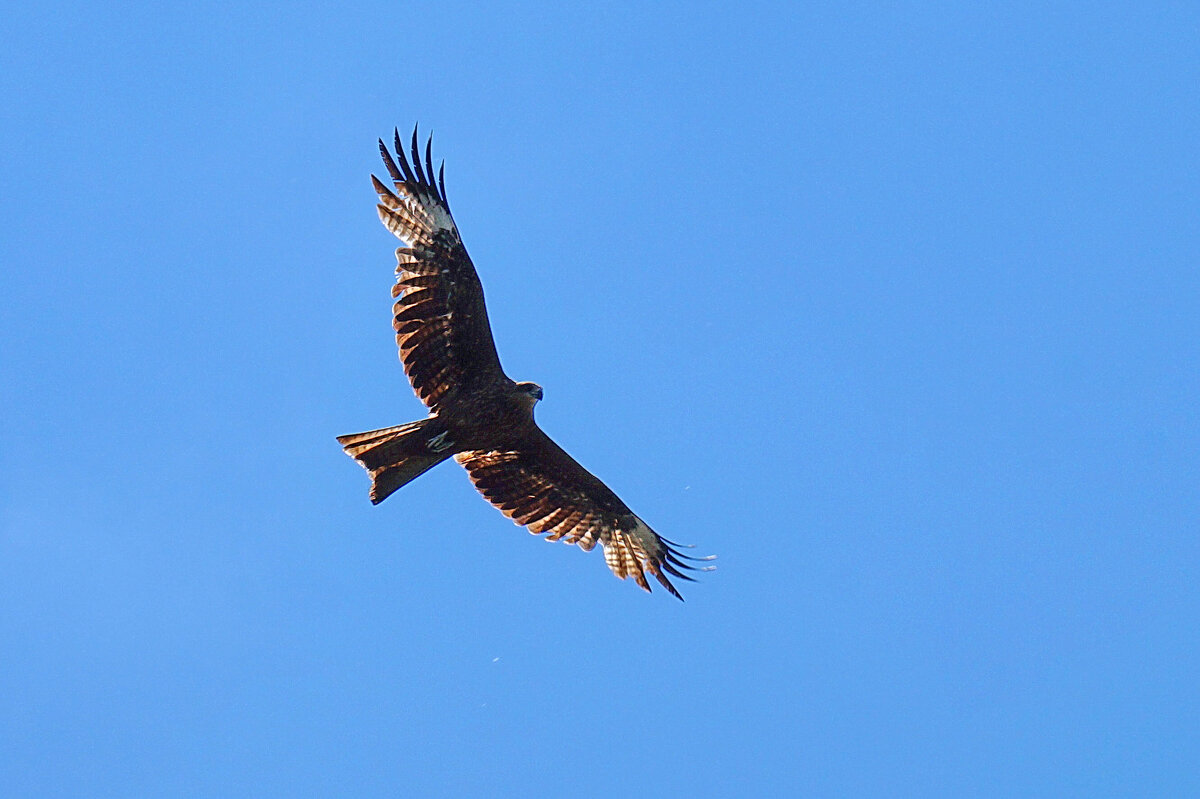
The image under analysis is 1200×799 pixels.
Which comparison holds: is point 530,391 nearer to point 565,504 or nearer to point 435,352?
point 435,352

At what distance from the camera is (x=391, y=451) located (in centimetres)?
1101

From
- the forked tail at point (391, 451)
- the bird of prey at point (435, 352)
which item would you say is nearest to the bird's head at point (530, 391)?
the bird of prey at point (435, 352)

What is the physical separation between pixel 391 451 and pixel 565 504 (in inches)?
90.5

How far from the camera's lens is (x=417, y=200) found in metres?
11.3

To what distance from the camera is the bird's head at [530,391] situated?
11469mm

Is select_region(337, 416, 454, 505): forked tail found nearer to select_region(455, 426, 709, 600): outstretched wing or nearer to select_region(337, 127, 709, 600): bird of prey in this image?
select_region(337, 127, 709, 600): bird of prey

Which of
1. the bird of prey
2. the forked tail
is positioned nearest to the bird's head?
the bird of prey

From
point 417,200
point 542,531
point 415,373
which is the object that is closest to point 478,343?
point 415,373

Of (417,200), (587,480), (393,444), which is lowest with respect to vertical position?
(393,444)

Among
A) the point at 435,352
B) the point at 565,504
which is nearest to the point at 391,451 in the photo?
the point at 435,352

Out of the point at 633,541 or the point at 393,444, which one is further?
the point at 633,541

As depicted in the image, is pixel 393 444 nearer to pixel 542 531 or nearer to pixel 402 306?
pixel 402 306

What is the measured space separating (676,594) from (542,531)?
1.36 metres

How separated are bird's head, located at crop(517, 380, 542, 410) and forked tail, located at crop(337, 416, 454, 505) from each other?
Answer: 2.46ft
